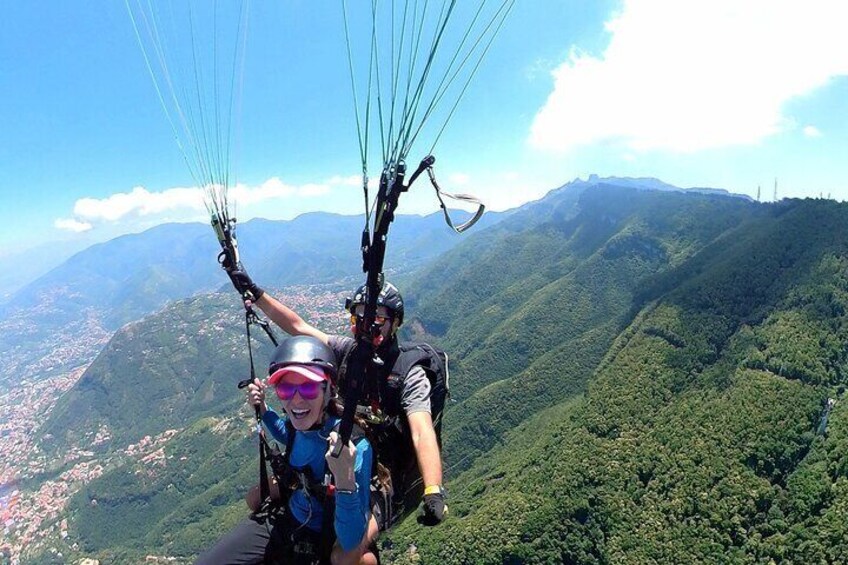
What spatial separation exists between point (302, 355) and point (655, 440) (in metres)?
69.9

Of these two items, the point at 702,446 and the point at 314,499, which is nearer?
the point at 314,499

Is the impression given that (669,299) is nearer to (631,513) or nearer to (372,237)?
(631,513)

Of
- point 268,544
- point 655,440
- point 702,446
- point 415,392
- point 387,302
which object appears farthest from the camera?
point 655,440

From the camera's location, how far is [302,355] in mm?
3893

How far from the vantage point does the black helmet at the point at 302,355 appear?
12.6 feet

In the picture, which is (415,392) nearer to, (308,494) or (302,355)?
(302,355)

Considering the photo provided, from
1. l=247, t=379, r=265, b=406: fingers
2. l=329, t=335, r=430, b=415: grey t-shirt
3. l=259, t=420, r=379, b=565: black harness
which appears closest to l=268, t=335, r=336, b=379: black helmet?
l=247, t=379, r=265, b=406: fingers

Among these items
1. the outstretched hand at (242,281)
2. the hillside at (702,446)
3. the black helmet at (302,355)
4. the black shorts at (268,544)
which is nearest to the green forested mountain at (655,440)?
the hillside at (702,446)

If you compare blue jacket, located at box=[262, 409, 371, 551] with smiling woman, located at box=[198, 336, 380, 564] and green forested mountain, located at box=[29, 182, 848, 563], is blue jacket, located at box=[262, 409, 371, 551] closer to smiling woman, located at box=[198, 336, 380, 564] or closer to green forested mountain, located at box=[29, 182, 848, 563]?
smiling woman, located at box=[198, 336, 380, 564]

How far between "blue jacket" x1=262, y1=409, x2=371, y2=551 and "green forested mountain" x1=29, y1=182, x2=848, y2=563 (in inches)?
2222

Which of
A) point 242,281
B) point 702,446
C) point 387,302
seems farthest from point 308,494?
point 702,446

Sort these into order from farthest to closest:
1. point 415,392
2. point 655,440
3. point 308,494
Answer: point 655,440, point 415,392, point 308,494

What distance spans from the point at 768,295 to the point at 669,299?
1561 centimetres

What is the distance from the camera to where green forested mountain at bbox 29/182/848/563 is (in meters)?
51.4
